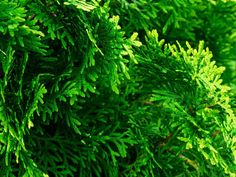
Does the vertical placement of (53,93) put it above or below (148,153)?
above

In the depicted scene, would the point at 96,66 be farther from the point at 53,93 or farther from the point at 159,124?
the point at 159,124

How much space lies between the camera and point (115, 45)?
8.61ft

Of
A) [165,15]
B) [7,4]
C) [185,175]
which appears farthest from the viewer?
[165,15]

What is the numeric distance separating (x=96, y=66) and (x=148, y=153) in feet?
2.65

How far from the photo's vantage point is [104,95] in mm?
3213

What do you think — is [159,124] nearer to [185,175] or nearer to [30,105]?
[185,175]

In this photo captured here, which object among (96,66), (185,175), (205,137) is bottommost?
(185,175)

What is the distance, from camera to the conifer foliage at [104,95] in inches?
101

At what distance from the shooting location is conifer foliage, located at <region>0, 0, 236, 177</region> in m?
2.57

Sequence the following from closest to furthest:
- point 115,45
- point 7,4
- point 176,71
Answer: point 7,4 < point 115,45 < point 176,71

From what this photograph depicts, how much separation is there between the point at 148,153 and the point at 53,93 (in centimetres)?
88

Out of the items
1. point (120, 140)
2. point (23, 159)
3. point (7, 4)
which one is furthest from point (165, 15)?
point (23, 159)

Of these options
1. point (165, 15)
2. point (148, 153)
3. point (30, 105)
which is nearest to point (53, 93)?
point (30, 105)

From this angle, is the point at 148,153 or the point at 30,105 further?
the point at 148,153
